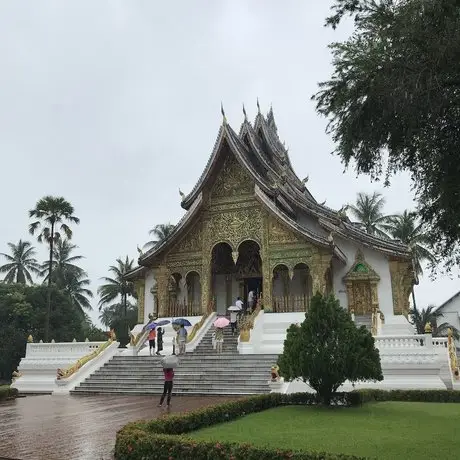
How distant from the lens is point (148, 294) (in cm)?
2308

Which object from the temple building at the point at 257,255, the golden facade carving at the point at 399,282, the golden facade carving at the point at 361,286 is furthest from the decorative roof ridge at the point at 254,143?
the golden facade carving at the point at 399,282

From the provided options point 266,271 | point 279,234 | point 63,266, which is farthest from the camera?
point 63,266

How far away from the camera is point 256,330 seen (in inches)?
671

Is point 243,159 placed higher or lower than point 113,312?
higher

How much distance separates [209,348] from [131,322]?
25436 millimetres

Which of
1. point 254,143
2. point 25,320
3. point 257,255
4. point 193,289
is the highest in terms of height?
point 254,143

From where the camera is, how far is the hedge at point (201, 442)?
484 centimetres

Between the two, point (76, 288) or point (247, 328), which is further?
point (76, 288)

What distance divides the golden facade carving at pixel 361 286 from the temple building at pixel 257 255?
4 centimetres

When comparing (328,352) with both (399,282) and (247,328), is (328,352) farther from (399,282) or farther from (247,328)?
(399,282)

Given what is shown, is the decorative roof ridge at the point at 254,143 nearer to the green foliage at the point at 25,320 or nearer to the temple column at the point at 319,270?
the temple column at the point at 319,270

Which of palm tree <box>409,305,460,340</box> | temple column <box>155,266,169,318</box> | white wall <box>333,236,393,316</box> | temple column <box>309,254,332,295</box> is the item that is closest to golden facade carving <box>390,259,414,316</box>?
white wall <box>333,236,393,316</box>

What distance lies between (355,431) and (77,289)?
4257 centimetres

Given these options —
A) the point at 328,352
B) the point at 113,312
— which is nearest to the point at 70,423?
the point at 328,352
